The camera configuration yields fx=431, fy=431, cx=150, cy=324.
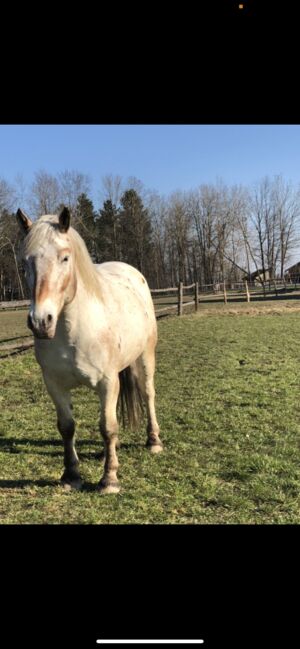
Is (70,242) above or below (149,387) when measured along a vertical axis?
above

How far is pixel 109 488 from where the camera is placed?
262cm

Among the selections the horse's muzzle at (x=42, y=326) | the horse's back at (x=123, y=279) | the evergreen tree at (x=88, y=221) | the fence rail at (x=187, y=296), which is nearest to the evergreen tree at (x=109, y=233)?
the evergreen tree at (x=88, y=221)

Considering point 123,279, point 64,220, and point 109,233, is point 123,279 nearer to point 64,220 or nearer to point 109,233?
Answer: point 64,220

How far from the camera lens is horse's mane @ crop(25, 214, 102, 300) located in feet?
6.81

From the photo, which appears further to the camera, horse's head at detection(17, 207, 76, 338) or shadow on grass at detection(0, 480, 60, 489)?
shadow on grass at detection(0, 480, 60, 489)

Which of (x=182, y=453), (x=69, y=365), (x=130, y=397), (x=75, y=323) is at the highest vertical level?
(x=75, y=323)

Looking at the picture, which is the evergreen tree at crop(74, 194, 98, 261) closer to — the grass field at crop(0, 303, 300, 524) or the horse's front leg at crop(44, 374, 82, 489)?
the grass field at crop(0, 303, 300, 524)

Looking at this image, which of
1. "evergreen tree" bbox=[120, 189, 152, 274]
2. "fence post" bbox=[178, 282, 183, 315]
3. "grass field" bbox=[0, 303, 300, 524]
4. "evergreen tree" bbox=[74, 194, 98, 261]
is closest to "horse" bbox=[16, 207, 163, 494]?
"grass field" bbox=[0, 303, 300, 524]

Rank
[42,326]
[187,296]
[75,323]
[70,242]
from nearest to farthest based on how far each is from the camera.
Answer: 1. [42,326]
2. [70,242]
3. [75,323]
4. [187,296]

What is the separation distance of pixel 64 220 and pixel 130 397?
167 cm

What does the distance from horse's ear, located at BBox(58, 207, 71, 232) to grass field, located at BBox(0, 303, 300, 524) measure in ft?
5.03

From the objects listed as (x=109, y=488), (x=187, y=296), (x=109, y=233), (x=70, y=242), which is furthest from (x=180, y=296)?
(x=70, y=242)
